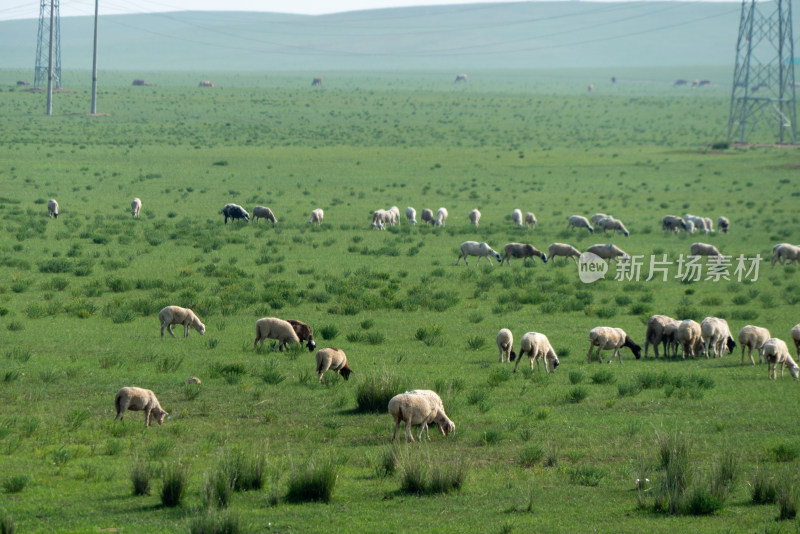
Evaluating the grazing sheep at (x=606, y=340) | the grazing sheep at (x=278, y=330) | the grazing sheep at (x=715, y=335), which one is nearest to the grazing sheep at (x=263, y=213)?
the grazing sheep at (x=278, y=330)

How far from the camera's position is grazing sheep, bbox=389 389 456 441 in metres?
12.6

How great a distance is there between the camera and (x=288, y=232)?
39531 millimetres

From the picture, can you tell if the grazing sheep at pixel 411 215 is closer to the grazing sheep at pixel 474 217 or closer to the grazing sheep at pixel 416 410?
the grazing sheep at pixel 474 217

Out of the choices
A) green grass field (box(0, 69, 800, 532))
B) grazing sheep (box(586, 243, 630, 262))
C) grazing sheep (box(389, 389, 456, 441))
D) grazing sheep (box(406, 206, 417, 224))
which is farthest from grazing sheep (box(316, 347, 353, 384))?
grazing sheep (box(406, 206, 417, 224))

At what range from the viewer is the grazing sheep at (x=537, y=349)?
17859 millimetres

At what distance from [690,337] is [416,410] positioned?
9.37 metres

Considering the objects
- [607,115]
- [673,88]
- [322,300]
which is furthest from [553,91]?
[322,300]

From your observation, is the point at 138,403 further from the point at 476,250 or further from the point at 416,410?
the point at 476,250

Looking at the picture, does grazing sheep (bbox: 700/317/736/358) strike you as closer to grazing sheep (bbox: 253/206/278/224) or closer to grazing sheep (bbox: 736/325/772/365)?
grazing sheep (bbox: 736/325/772/365)

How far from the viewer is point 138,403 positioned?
13492 mm

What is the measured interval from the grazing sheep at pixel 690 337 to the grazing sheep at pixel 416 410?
8521mm

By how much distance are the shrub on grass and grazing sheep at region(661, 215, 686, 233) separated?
34575 mm

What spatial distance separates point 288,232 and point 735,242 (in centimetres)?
2013

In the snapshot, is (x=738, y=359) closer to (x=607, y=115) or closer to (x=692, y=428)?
(x=692, y=428)
